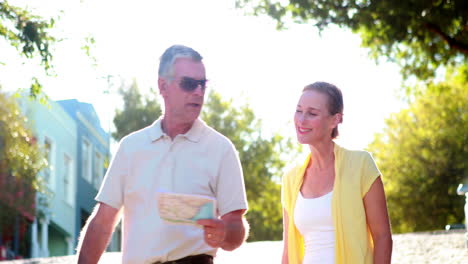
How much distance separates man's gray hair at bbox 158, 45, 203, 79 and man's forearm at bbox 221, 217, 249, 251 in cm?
86

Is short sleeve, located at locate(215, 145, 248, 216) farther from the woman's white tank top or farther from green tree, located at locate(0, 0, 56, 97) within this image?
green tree, located at locate(0, 0, 56, 97)

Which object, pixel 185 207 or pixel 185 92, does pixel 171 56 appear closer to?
pixel 185 92

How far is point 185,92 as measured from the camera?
4.49 metres

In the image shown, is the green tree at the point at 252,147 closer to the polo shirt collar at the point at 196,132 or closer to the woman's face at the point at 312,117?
the woman's face at the point at 312,117

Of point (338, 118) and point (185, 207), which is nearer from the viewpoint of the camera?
point (185, 207)

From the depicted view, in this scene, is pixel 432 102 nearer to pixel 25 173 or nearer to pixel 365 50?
pixel 25 173

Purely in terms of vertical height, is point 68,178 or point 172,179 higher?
point 68,178

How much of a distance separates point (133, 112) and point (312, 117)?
1706 inches

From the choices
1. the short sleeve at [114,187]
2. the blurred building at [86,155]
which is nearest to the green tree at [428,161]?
the blurred building at [86,155]

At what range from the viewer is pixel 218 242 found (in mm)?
4020

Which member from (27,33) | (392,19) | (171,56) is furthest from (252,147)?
(171,56)

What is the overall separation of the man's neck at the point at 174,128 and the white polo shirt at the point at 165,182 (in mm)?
49

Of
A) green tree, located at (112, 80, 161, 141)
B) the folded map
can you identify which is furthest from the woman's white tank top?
green tree, located at (112, 80, 161, 141)

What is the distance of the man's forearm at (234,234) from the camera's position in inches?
161
